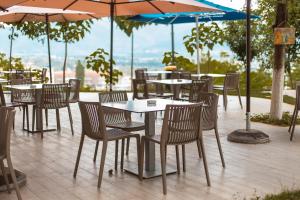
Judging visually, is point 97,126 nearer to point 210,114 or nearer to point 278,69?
point 210,114

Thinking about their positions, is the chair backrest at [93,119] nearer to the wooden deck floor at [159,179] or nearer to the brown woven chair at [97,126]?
the brown woven chair at [97,126]

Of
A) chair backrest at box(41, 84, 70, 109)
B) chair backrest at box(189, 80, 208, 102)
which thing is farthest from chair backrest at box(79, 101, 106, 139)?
chair backrest at box(189, 80, 208, 102)

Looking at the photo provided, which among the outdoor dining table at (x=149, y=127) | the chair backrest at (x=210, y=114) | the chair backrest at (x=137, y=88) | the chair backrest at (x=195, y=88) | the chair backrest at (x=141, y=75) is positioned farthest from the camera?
the chair backrest at (x=141, y=75)

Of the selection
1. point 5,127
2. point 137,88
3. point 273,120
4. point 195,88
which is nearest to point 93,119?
point 5,127

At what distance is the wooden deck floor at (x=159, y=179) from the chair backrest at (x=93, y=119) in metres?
0.50

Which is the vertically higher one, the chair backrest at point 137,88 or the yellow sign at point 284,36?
Result: the yellow sign at point 284,36

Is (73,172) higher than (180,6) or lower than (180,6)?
lower

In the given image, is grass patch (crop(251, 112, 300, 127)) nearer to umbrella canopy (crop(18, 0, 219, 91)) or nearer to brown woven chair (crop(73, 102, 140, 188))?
umbrella canopy (crop(18, 0, 219, 91))

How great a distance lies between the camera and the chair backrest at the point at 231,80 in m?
10.0

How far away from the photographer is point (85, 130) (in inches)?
194

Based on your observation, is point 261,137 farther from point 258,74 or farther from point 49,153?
point 258,74

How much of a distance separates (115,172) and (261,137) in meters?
2.60

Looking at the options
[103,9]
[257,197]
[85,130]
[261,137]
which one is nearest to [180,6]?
[103,9]

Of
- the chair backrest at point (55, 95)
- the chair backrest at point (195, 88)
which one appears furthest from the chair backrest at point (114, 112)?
the chair backrest at point (195, 88)
